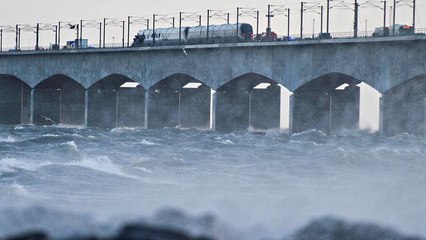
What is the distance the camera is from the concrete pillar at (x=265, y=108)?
87.8 metres

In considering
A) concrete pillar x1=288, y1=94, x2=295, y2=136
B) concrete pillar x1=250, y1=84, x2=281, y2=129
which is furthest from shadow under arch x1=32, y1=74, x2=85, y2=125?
concrete pillar x1=288, y1=94, x2=295, y2=136

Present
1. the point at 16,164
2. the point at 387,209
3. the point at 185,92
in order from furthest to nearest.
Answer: the point at 185,92, the point at 16,164, the point at 387,209

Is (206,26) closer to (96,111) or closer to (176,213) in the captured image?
(96,111)

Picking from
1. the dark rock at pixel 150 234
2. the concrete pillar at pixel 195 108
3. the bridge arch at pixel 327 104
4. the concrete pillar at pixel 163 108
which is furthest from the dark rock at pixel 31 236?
the concrete pillar at pixel 195 108

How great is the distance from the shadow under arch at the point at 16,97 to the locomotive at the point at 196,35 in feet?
64.2

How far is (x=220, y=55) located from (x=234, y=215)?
77.1 m

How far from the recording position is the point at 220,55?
273 ft

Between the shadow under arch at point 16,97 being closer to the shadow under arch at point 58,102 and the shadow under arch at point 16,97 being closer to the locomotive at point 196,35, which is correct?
the shadow under arch at point 58,102

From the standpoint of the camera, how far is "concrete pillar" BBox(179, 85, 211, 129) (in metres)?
94.9

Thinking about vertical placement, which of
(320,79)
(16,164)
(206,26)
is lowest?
(16,164)

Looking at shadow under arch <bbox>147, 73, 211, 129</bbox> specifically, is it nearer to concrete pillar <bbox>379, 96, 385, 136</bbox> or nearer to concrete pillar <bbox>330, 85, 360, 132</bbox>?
concrete pillar <bbox>330, 85, 360, 132</bbox>

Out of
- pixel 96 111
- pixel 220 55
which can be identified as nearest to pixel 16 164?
pixel 220 55

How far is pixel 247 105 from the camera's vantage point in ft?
286

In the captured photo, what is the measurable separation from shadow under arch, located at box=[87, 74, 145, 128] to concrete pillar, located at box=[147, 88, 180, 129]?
21.1ft
